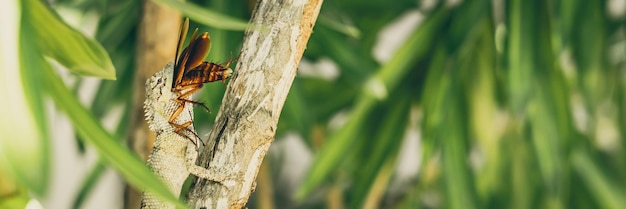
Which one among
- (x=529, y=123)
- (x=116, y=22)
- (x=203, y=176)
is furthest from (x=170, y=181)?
(x=529, y=123)

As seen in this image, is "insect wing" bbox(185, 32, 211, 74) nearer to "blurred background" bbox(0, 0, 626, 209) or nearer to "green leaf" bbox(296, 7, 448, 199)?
"blurred background" bbox(0, 0, 626, 209)

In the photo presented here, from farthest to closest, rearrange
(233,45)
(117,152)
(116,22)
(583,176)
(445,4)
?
(583,176) → (445,4) → (116,22) → (233,45) → (117,152)

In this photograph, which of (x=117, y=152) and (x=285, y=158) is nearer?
(x=117, y=152)

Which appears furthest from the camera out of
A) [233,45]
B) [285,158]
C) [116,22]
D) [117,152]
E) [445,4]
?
[285,158]

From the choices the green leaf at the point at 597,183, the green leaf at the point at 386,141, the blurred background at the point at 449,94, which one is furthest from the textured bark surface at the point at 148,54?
the green leaf at the point at 597,183

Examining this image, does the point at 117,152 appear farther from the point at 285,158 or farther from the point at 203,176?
the point at 285,158

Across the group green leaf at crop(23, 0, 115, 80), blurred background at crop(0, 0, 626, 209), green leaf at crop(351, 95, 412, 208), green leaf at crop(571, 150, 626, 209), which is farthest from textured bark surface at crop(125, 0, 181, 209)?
green leaf at crop(571, 150, 626, 209)

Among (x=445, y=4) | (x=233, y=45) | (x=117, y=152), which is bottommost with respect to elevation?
(x=117, y=152)
